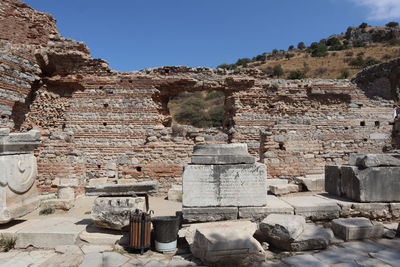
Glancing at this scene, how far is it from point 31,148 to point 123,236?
2.33m

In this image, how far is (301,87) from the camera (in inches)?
443

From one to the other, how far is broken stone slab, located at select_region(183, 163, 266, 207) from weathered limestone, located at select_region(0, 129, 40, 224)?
8.98 feet

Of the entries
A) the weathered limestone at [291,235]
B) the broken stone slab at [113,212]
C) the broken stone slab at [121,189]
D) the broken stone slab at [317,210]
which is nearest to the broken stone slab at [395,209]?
the broken stone slab at [317,210]

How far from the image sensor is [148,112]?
Answer: 10.7 m

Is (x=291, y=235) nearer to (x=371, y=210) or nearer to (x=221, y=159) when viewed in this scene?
(x=221, y=159)

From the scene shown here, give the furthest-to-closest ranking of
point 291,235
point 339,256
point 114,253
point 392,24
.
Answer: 1. point 392,24
2. point 114,253
3. point 291,235
4. point 339,256

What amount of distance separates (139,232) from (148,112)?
7348 mm

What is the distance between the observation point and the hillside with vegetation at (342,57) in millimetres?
33250

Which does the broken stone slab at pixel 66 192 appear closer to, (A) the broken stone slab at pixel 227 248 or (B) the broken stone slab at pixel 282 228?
(A) the broken stone slab at pixel 227 248

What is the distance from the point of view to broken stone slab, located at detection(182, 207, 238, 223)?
13.9 ft

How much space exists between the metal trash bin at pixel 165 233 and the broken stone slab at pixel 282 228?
1267mm

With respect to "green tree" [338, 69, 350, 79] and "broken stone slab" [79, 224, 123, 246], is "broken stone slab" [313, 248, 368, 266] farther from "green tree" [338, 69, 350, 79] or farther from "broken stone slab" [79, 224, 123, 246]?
"green tree" [338, 69, 350, 79]

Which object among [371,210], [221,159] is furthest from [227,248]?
[371,210]

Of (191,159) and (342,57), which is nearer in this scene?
(191,159)
